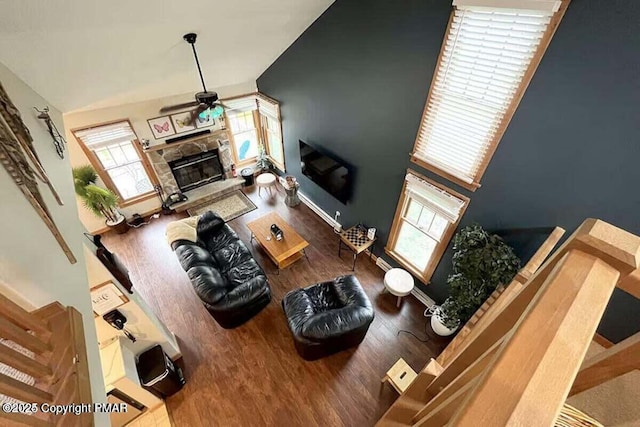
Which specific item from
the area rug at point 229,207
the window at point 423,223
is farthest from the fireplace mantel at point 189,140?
the window at point 423,223

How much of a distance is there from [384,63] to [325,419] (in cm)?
420

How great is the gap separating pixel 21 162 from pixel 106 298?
4.87 ft

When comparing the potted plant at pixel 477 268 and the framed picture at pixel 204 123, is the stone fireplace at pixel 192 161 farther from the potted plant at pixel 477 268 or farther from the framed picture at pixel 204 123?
the potted plant at pixel 477 268

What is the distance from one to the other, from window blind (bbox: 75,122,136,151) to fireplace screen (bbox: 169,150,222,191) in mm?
945

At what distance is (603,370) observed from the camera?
65 cm

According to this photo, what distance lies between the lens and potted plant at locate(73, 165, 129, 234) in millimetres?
4469

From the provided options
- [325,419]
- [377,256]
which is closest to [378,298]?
[377,256]

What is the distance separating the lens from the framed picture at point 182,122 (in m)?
5.23

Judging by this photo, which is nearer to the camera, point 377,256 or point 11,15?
point 11,15

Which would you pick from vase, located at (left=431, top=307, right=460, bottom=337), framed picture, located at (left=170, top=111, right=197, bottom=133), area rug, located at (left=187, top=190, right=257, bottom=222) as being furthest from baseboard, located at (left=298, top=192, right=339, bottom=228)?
framed picture, located at (left=170, top=111, right=197, bottom=133)

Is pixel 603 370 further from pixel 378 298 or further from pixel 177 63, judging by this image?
pixel 177 63

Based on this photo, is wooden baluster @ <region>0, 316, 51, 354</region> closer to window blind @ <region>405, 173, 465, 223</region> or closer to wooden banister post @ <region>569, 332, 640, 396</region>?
wooden banister post @ <region>569, 332, 640, 396</region>

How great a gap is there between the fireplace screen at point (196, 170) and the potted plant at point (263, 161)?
958 millimetres

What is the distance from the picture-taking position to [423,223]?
363cm
